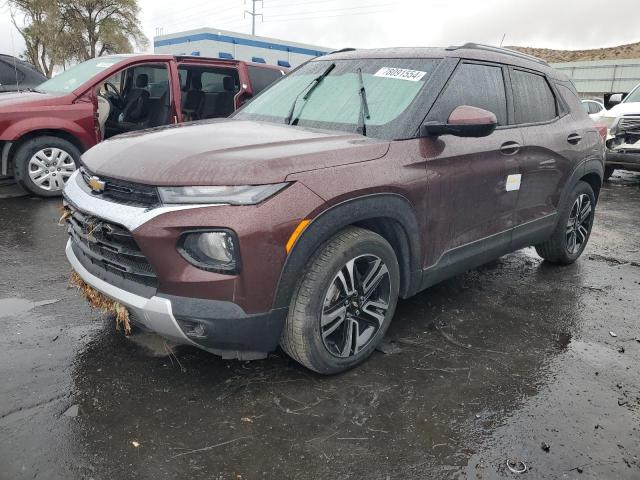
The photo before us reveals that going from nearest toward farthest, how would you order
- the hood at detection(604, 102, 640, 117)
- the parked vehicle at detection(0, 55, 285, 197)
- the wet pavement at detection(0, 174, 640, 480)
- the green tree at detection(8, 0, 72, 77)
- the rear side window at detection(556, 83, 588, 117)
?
1. the wet pavement at detection(0, 174, 640, 480)
2. the rear side window at detection(556, 83, 588, 117)
3. the parked vehicle at detection(0, 55, 285, 197)
4. the hood at detection(604, 102, 640, 117)
5. the green tree at detection(8, 0, 72, 77)

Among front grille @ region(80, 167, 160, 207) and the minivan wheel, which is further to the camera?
the minivan wheel

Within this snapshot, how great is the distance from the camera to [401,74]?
3289 millimetres

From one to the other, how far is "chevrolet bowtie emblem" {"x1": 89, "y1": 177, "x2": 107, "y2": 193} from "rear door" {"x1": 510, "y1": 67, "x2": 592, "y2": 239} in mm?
2739

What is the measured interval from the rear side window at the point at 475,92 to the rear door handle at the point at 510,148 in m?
0.17

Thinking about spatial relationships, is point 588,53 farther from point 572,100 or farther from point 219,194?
point 219,194

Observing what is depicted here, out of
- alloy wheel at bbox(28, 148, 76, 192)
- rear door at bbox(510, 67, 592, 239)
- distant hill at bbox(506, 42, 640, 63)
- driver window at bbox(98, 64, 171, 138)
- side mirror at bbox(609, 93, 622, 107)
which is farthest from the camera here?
distant hill at bbox(506, 42, 640, 63)

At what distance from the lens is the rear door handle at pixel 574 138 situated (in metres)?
4.24

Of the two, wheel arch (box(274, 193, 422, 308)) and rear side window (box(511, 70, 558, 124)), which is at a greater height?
rear side window (box(511, 70, 558, 124))

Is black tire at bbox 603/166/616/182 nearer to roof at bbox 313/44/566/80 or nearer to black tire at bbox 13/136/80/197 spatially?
roof at bbox 313/44/566/80

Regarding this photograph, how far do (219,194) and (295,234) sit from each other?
383mm

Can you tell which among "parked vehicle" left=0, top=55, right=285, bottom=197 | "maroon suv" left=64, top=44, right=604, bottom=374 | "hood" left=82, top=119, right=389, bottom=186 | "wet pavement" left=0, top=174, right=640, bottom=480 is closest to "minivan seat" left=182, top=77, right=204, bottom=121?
"parked vehicle" left=0, top=55, right=285, bottom=197

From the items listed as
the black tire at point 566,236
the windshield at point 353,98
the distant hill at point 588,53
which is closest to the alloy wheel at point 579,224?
the black tire at point 566,236

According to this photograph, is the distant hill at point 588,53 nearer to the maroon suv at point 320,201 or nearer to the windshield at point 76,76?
the windshield at point 76,76

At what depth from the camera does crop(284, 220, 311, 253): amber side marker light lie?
7.71 feet
